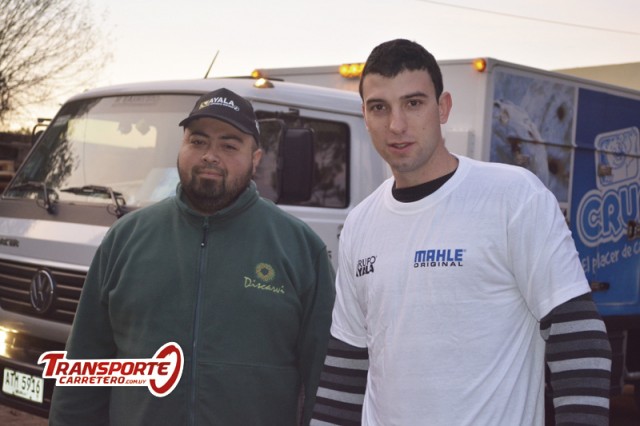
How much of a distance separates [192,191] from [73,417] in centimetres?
88

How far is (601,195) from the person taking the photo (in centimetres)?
779

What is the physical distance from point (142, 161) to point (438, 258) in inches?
138

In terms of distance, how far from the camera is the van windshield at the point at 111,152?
5566 mm

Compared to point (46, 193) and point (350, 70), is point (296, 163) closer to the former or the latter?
point (46, 193)

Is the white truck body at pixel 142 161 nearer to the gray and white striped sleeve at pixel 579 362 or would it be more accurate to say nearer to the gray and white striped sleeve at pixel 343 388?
the gray and white striped sleeve at pixel 343 388

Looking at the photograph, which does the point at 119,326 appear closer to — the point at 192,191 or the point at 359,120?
the point at 192,191

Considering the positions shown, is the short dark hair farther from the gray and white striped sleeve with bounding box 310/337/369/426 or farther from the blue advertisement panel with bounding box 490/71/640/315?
the blue advertisement panel with bounding box 490/71/640/315

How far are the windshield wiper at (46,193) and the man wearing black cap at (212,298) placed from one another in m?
2.62

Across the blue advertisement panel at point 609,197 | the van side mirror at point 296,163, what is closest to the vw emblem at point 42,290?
the van side mirror at point 296,163

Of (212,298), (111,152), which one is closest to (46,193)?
(111,152)

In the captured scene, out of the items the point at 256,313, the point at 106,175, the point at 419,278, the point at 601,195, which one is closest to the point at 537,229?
the point at 419,278

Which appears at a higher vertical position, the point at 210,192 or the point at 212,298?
the point at 210,192

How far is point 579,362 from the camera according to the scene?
7.59 ft

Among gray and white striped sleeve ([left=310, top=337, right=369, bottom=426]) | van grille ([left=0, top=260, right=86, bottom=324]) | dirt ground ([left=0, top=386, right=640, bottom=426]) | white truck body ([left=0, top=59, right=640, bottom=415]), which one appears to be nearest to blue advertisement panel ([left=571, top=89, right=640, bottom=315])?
white truck body ([left=0, top=59, right=640, bottom=415])
